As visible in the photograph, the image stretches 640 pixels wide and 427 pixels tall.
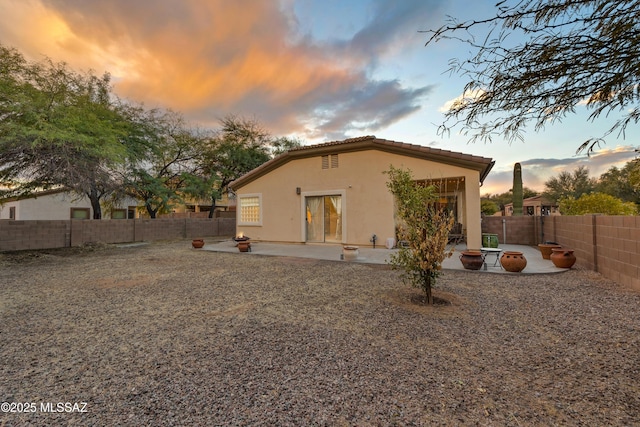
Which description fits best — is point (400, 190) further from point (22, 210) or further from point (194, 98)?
point (22, 210)

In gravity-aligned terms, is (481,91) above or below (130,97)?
below

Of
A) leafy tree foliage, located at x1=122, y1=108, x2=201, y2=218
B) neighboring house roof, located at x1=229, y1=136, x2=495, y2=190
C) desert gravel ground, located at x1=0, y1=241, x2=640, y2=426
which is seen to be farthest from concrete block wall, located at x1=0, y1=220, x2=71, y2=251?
desert gravel ground, located at x1=0, y1=241, x2=640, y2=426

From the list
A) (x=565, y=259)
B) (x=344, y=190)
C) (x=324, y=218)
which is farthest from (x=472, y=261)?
(x=324, y=218)

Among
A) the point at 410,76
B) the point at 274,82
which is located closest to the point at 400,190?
the point at 410,76

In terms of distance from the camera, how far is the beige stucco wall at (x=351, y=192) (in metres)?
9.98

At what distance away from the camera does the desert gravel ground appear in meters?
2.01

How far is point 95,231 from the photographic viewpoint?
48.2 ft

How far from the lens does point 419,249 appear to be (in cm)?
431

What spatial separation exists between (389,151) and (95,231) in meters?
15.4

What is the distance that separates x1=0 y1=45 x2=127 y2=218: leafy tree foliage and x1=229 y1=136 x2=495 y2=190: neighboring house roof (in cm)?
626

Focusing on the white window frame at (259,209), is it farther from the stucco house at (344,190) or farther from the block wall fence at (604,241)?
the block wall fence at (604,241)

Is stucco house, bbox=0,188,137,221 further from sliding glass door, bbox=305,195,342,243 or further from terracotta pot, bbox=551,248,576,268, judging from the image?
terracotta pot, bbox=551,248,576,268

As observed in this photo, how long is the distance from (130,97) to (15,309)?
48.1 feet

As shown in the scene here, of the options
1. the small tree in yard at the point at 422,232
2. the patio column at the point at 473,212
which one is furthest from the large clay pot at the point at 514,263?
the small tree in yard at the point at 422,232
